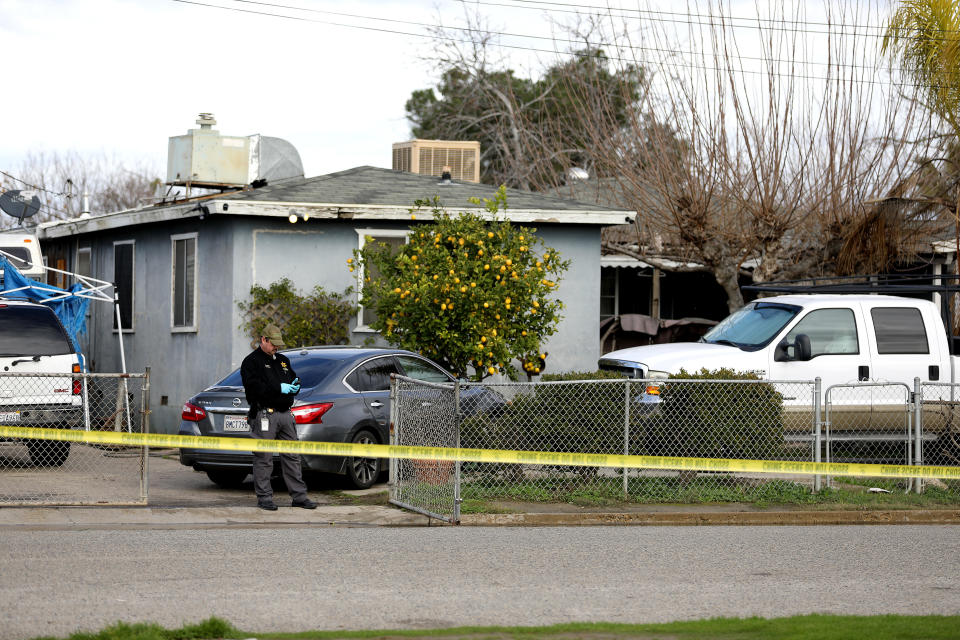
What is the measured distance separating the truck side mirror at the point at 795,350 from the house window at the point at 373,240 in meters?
6.39

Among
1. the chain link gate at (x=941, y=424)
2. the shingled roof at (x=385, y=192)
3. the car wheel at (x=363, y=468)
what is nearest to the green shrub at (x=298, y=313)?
the shingled roof at (x=385, y=192)

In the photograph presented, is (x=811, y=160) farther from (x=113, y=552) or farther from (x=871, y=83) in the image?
(x=113, y=552)

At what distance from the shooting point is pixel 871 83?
67.4 ft

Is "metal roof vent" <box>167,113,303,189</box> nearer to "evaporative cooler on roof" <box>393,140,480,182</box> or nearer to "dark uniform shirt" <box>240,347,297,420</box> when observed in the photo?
"evaporative cooler on roof" <box>393,140,480,182</box>

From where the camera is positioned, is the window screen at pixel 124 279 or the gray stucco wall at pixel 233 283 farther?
the window screen at pixel 124 279

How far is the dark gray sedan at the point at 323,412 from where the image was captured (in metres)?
12.3

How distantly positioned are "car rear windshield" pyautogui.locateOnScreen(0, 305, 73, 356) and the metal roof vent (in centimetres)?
643

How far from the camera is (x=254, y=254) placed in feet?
57.6

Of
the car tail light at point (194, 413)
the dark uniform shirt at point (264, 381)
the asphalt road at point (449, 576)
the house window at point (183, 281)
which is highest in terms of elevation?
the house window at point (183, 281)

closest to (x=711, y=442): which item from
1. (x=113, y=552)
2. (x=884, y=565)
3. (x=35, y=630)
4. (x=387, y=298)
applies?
(x=884, y=565)

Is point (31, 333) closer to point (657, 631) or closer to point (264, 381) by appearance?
point (264, 381)

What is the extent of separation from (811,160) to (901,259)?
2.49 m

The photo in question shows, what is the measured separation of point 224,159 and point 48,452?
9.13 meters

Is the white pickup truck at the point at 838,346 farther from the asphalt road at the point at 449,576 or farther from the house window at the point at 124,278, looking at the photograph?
the house window at the point at 124,278
